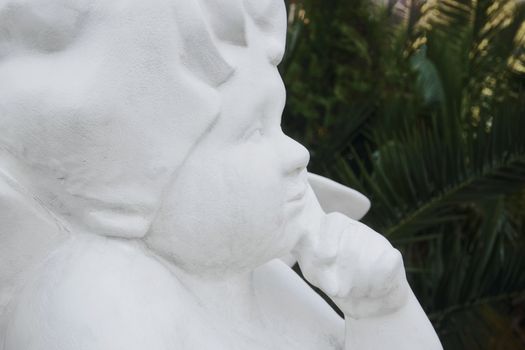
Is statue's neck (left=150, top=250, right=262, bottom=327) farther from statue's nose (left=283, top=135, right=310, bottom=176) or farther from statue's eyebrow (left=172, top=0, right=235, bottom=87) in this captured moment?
statue's eyebrow (left=172, top=0, right=235, bottom=87)

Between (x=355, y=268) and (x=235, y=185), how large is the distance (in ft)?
0.84

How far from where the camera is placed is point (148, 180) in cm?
122

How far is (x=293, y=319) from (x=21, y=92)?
67 cm

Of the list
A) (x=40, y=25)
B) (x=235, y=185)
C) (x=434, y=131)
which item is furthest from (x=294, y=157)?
(x=434, y=131)

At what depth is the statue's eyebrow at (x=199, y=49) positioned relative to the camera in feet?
3.93

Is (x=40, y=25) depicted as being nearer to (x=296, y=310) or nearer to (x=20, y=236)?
(x=20, y=236)

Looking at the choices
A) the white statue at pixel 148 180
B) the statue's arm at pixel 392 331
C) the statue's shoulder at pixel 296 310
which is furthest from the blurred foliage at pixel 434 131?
the white statue at pixel 148 180

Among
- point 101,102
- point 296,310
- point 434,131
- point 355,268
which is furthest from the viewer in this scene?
point 434,131

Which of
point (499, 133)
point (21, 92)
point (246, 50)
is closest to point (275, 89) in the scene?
point (246, 50)

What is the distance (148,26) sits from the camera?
1.18 meters

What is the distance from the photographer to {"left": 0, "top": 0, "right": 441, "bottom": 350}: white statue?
1177 mm

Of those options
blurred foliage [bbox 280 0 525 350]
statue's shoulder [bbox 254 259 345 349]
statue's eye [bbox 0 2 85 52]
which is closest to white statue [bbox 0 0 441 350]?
statue's eye [bbox 0 2 85 52]

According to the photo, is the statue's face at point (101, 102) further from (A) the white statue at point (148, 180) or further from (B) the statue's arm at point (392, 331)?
(B) the statue's arm at point (392, 331)

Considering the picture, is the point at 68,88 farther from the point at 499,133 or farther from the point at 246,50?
the point at 499,133
